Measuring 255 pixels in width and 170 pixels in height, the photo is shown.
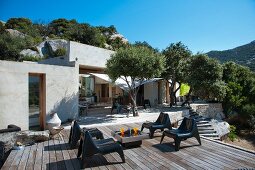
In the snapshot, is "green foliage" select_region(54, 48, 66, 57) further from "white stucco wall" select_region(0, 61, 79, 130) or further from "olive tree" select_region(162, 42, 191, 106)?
"white stucco wall" select_region(0, 61, 79, 130)

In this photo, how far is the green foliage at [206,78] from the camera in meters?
18.9

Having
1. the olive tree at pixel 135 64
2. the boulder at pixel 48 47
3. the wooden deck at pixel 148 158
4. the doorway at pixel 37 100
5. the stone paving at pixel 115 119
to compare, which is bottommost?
the wooden deck at pixel 148 158

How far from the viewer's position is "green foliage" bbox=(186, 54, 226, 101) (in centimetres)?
1886

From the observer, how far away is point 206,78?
1939 cm

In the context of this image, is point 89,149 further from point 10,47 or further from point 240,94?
point 10,47

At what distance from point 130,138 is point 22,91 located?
7.22 metres

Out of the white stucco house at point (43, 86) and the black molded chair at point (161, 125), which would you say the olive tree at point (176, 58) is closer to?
the white stucco house at point (43, 86)

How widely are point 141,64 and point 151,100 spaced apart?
10497 mm

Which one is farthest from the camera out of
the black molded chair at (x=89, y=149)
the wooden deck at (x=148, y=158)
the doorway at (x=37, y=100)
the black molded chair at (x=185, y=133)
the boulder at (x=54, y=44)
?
the boulder at (x=54, y=44)

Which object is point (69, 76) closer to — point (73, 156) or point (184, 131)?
point (73, 156)

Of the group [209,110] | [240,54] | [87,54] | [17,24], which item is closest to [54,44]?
[17,24]

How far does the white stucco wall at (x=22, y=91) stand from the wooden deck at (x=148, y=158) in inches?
146

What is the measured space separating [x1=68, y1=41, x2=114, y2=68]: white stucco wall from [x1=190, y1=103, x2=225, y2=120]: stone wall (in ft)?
32.8

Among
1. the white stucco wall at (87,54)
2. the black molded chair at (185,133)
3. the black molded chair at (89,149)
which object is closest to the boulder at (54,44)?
the white stucco wall at (87,54)
